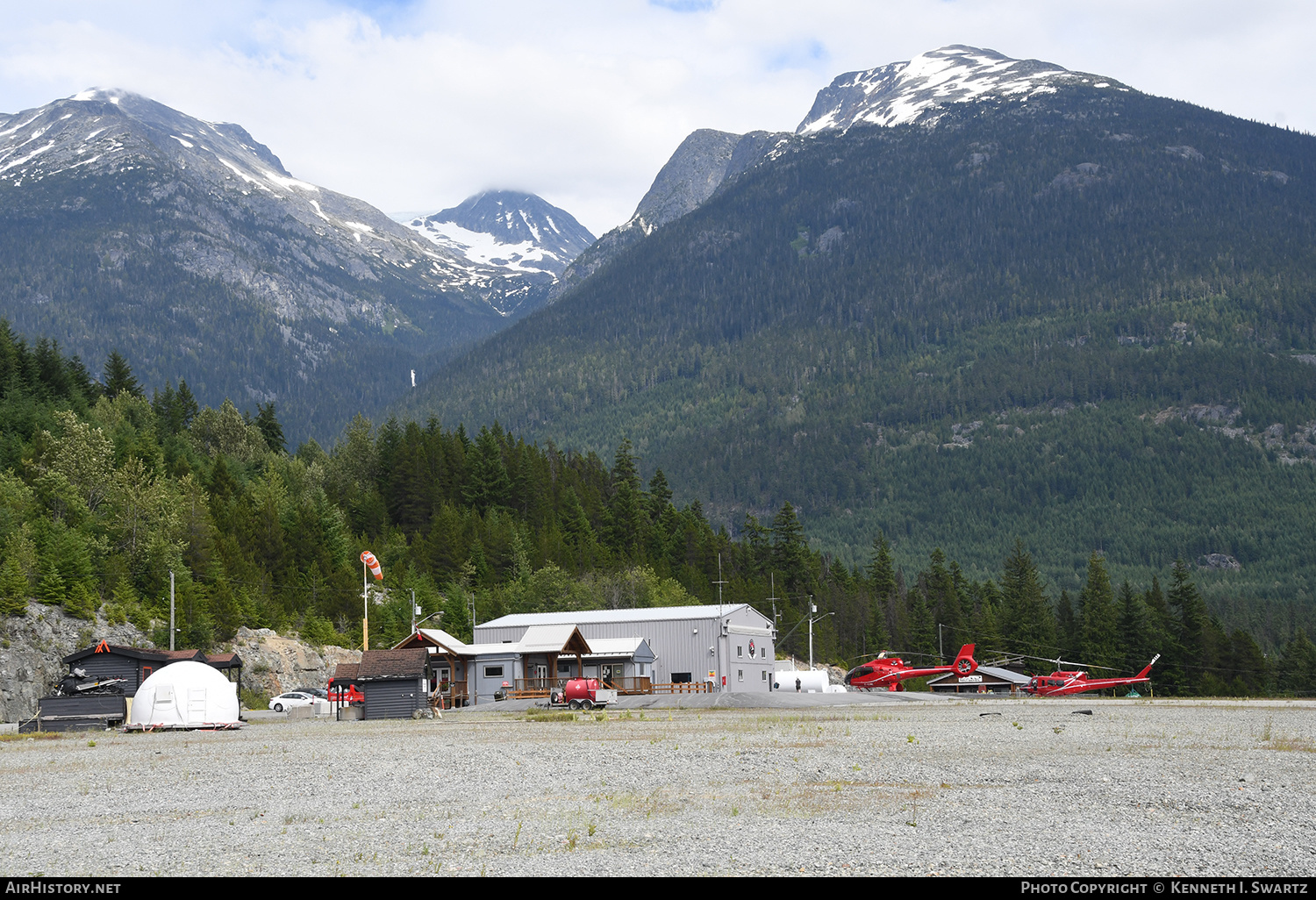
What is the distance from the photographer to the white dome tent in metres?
42.3

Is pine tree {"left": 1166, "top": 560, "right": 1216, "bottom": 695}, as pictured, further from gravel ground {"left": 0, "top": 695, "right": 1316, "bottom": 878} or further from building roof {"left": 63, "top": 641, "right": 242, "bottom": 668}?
building roof {"left": 63, "top": 641, "right": 242, "bottom": 668}

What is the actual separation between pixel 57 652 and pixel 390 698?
64.4 feet

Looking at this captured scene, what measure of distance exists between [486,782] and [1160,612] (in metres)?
103

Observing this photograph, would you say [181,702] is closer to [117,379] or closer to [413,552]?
[413,552]

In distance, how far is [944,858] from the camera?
473 inches

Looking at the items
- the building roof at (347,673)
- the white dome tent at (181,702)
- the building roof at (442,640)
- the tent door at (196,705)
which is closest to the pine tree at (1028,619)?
the building roof at (442,640)

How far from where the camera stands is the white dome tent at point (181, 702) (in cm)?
4234

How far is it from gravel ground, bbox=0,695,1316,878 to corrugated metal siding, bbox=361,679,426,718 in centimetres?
2225

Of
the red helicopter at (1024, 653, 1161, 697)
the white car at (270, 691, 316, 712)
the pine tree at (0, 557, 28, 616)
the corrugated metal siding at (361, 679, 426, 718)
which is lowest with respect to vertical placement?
the red helicopter at (1024, 653, 1161, 697)

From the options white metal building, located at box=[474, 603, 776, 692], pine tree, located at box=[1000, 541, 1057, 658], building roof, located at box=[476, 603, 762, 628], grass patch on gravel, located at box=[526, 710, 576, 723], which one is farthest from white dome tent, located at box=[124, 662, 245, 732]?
pine tree, located at box=[1000, 541, 1057, 658]

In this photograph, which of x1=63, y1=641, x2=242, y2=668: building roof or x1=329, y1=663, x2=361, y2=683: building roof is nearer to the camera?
x1=63, y1=641, x2=242, y2=668: building roof

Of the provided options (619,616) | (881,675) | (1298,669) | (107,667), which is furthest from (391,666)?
(1298,669)

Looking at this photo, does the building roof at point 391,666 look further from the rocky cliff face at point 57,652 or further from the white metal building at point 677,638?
the white metal building at point 677,638

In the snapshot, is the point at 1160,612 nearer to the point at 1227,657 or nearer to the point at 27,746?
the point at 1227,657
